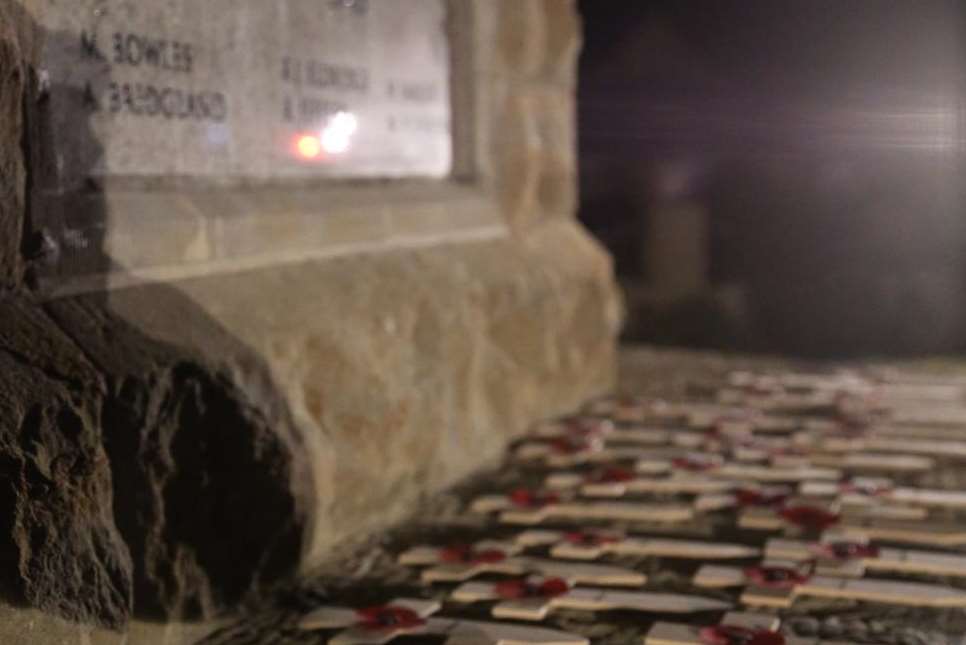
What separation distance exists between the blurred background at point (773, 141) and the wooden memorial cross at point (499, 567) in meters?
6.08

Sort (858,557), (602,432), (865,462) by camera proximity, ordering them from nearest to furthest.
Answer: (858,557) → (865,462) → (602,432)

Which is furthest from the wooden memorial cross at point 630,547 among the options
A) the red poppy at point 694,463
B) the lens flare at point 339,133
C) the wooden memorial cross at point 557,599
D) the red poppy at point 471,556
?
the lens flare at point 339,133

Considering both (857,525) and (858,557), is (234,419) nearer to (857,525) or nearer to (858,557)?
(858,557)

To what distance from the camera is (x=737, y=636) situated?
98.7 inches

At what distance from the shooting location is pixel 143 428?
2471mm

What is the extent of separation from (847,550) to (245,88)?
181 centimetres

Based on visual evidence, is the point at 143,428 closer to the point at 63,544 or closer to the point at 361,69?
the point at 63,544

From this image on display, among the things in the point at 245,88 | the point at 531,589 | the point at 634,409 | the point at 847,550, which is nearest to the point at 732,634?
the point at 531,589

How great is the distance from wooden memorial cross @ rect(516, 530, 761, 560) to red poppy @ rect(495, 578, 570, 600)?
0.22 meters

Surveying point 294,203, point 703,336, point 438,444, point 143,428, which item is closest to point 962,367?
point 703,336

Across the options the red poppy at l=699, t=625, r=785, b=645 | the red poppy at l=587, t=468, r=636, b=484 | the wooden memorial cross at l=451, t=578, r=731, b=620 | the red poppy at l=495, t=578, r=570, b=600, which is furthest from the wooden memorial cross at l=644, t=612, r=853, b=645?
the red poppy at l=587, t=468, r=636, b=484

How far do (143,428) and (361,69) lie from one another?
5.54ft

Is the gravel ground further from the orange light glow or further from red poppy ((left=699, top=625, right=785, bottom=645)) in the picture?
the orange light glow

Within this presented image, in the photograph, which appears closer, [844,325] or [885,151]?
[844,325]
